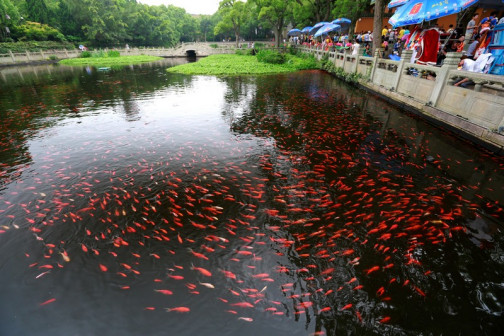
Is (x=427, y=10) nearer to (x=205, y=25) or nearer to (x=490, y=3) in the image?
(x=490, y=3)

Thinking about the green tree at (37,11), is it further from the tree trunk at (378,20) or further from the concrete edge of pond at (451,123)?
the concrete edge of pond at (451,123)

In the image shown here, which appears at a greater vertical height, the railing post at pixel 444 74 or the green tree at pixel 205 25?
the green tree at pixel 205 25

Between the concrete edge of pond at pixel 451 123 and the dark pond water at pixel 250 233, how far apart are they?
0.37 m

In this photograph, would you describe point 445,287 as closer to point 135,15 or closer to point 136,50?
point 136,50

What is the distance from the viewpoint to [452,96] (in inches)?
325

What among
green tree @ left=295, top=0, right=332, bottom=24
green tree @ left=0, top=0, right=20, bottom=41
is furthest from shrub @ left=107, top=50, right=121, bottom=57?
green tree @ left=295, top=0, right=332, bottom=24

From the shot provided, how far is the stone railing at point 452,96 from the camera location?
683 cm

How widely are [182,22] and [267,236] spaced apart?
278 feet

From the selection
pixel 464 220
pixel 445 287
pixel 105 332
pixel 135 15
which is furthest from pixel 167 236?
pixel 135 15

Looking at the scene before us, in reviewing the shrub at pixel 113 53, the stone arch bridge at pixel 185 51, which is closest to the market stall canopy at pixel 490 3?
the stone arch bridge at pixel 185 51

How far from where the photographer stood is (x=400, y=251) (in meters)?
3.93

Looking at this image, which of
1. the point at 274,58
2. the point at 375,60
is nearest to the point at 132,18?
the point at 274,58

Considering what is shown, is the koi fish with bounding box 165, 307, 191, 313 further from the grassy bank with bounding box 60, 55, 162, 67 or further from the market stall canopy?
the grassy bank with bounding box 60, 55, 162, 67

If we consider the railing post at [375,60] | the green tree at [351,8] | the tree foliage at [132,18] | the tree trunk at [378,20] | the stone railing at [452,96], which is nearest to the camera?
the stone railing at [452,96]
